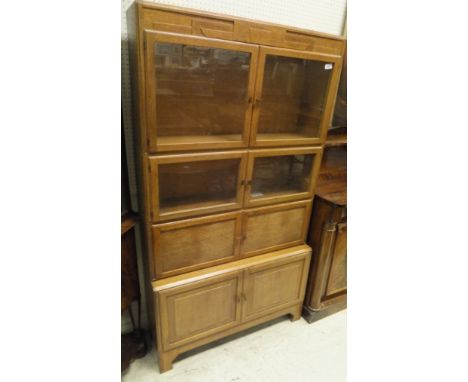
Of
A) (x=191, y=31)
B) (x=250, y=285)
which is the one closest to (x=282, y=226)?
(x=250, y=285)

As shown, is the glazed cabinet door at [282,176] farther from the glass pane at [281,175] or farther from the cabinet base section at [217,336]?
the cabinet base section at [217,336]

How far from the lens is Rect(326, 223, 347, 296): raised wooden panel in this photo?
1.64 meters

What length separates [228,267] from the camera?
4.81ft

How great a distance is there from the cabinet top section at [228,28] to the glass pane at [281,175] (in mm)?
541

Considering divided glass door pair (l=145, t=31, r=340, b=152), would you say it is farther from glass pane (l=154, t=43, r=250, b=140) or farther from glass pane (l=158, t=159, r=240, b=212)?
glass pane (l=158, t=159, r=240, b=212)

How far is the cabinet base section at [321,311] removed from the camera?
5.94 ft

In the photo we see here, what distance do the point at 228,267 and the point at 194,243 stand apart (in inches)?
9.6

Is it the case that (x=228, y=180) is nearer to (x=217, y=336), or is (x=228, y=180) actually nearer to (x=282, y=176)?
(x=282, y=176)

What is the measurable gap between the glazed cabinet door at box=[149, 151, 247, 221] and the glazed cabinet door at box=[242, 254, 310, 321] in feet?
1.40

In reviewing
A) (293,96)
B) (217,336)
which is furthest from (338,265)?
(293,96)

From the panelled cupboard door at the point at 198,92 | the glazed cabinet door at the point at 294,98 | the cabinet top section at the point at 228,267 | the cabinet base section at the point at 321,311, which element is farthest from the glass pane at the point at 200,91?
the cabinet base section at the point at 321,311

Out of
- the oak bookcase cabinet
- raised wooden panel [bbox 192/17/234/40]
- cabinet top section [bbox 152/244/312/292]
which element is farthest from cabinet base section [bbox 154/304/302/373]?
raised wooden panel [bbox 192/17/234/40]

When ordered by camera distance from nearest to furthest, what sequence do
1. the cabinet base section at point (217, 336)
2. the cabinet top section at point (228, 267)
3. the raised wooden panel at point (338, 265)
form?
1. the cabinet top section at point (228, 267)
2. the cabinet base section at point (217, 336)
3. the raised wooden panel at point (338, 265)
